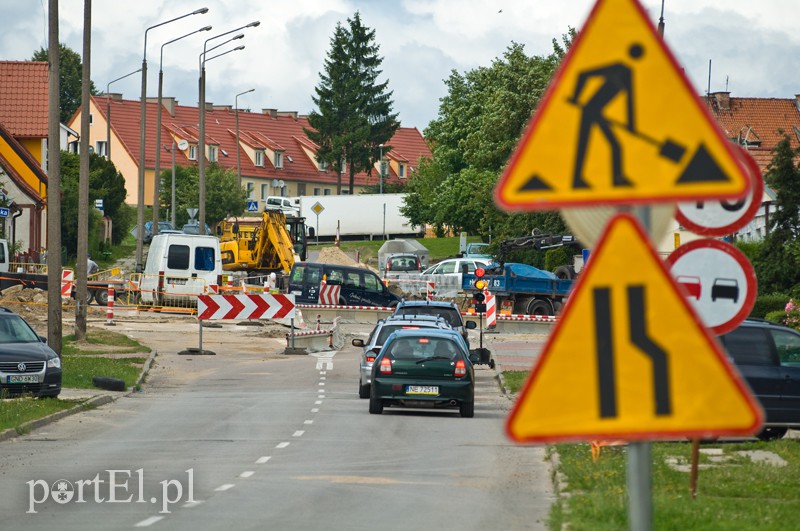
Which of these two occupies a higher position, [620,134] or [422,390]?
[620,134]

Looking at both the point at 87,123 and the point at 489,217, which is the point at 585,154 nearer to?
the point at 87,123

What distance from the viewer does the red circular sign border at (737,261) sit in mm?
10664

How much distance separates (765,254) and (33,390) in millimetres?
23042

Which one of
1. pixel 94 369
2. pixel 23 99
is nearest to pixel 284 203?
pixel 23 99

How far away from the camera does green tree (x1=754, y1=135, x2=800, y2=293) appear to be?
39875 millimetres

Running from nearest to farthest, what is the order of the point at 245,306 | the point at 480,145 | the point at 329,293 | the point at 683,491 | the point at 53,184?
the point at 683,491, the point at 53,184, the point at 245,306, the point at 329,293, the point at 480,145

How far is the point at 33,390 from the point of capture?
24.2m

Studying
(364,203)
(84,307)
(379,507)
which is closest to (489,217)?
(364,203)

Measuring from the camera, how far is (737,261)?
10805 mm

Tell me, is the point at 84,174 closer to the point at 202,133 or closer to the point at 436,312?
the point at 436,312

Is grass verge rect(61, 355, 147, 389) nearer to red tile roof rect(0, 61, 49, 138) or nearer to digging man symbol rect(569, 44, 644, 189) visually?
digging man symbol rect(569, 44, 644, 189)

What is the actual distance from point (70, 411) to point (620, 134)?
61.5ft

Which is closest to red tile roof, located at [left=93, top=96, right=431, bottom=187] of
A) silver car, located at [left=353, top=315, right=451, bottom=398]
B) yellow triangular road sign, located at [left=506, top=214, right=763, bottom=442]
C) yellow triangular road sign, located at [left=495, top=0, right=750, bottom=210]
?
silver car, located at [left=353, top=315, right=451, bottom=398]

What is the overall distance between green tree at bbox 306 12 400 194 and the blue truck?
64259 mm
